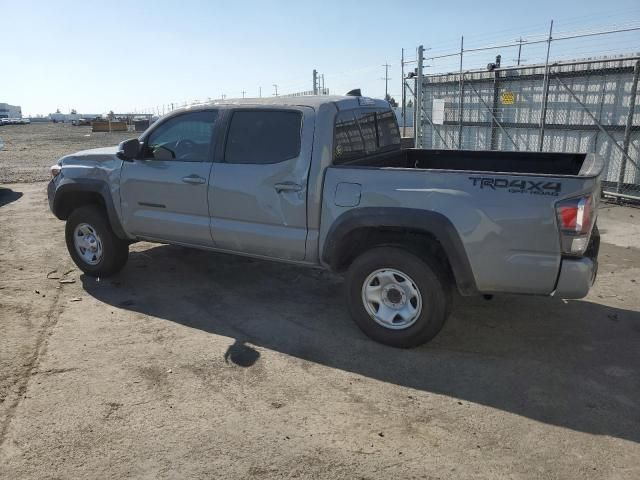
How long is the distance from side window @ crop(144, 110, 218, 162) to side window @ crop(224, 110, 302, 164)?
27 cm

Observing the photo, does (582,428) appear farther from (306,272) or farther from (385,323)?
(306,272)

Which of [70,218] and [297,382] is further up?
[70,218]

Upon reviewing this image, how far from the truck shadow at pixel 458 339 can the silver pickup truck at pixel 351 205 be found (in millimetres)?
330

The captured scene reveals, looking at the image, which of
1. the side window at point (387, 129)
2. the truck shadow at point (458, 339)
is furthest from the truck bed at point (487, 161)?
the truck shadow at point (458, 339)

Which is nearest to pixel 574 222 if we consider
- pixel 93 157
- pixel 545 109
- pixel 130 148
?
pixel 130 148

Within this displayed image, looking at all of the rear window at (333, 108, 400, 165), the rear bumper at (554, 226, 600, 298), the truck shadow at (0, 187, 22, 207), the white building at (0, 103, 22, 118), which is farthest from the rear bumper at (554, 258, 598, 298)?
the white building at (0, 103, 22, 118)

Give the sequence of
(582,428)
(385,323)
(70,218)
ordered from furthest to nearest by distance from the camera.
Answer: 1. (70,218)
2. (385,323)
3. (582,428)

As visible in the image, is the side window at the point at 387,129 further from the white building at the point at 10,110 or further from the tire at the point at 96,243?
the white building at the point at 10,110

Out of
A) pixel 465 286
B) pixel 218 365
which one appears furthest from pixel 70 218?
pixel 465 286

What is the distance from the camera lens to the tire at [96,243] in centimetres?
546

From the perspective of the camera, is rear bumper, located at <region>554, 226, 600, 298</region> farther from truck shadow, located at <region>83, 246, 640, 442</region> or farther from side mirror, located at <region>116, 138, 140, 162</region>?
side mirror, located at <region>116, 138, 140, 162</region>

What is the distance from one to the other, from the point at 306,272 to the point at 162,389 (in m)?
2.68

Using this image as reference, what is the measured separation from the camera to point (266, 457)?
2.77 metres

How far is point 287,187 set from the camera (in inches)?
166
